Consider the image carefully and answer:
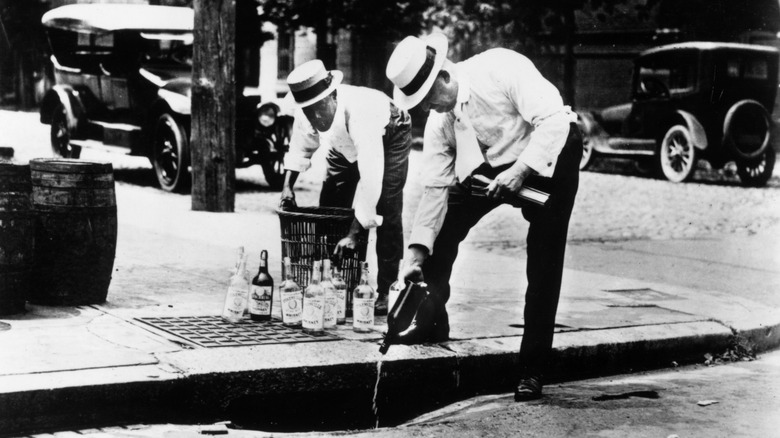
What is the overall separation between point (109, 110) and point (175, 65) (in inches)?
42.0

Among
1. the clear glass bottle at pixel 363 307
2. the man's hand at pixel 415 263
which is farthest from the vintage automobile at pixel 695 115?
the man's hand at pixel 415 263

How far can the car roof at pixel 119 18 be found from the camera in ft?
48.0

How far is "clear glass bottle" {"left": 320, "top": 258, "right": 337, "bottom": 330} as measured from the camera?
5.99 m

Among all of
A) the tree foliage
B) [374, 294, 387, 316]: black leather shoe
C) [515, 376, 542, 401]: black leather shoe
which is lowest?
[515, 376, 542, 401]: black leather shoe

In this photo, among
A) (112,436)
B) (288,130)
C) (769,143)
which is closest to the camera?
(112,436)

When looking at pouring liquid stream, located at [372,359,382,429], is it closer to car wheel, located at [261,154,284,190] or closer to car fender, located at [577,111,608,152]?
car wheel, located at [261,154,284,190]

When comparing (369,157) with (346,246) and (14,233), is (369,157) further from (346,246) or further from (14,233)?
(14,233)

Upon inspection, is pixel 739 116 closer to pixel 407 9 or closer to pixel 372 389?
pixel 407 9

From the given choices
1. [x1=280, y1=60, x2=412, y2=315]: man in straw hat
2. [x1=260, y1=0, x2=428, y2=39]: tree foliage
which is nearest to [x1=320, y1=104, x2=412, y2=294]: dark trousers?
[x1=280, y1=60, x2=412, y2=315]: man in straw hat

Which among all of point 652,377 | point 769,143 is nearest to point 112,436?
point 652,377

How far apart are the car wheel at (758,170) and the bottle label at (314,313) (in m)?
11.9

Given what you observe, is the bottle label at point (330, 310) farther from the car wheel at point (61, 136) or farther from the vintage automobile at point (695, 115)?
the vintage automobile at point (695, 115)

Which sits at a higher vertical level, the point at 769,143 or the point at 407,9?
the point at 407,9

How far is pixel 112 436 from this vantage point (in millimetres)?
4504
